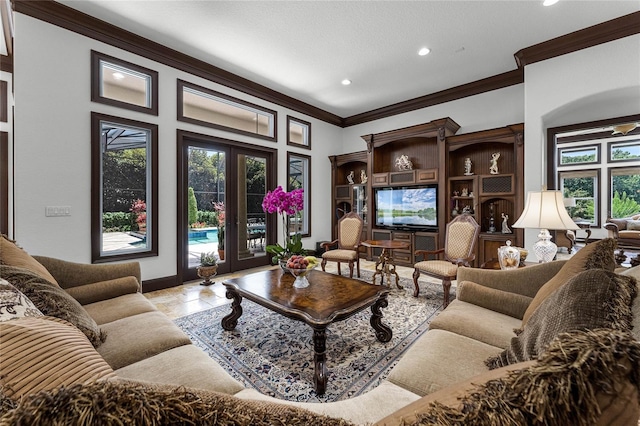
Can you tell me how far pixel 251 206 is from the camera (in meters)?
4.97

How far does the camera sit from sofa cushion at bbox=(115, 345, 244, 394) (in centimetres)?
108

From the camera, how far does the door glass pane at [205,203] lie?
165 inches

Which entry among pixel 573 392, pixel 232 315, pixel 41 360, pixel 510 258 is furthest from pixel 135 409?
pixel 510 258

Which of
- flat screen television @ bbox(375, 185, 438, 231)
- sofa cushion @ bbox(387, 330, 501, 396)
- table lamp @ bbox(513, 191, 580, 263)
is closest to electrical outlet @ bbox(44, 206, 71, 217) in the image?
sofa cushion @ bbox(387, 330, 501, 396)

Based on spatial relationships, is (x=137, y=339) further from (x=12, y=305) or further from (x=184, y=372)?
(x=12, y=305)

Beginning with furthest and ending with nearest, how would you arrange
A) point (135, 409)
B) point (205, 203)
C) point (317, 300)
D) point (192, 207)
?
point (205, 203) < point (192, 207) < point (317, 300) < point (135, 409)

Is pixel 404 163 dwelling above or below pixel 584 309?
above

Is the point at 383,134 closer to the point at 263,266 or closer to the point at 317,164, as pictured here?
the point at 317,164

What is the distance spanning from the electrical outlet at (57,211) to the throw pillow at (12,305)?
101 inches

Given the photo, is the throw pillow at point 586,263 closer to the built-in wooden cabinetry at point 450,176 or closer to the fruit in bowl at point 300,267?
the fruit in bowl at point 300,267

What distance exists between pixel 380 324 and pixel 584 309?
163 centimetres

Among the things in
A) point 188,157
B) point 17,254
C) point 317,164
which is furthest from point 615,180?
point 17,254

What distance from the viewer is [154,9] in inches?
115

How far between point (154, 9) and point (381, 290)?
378cm
